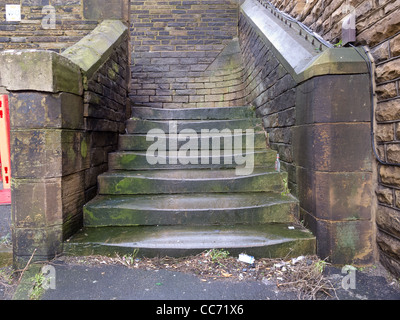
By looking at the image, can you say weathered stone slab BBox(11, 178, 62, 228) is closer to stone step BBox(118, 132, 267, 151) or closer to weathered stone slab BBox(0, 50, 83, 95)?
weathered stone slab BBox(0, 50, 83, 95)

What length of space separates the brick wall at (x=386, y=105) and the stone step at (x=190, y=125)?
1.88 m

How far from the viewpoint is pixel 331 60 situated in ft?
6.77

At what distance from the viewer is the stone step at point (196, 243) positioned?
2.15 m

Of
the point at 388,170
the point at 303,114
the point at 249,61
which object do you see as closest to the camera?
the point at 388,170

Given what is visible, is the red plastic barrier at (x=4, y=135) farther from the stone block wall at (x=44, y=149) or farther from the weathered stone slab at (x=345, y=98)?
the weathered stone slab at (x=345, y=98)

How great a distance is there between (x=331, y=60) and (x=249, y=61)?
2973 millimetres

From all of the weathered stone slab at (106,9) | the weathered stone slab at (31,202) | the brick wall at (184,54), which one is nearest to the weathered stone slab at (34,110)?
the weathered stone slab at (31,202)

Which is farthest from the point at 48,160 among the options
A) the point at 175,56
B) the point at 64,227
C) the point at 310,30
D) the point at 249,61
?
the point at 175,56

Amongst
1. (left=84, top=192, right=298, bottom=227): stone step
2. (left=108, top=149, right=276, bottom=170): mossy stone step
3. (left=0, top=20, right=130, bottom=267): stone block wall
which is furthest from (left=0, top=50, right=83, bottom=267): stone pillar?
(left=108, top=149, right=276, bottom=170): mossy stone step

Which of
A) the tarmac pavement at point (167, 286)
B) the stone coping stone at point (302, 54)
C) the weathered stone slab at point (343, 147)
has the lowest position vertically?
the tarmac pavement at point (167, 286)

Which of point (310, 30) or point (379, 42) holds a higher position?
point (310, 30)

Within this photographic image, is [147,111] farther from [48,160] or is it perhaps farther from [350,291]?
[350,291]

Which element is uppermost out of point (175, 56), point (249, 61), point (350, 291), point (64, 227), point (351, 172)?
point (175, 56)

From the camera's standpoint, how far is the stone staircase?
7.16ft
